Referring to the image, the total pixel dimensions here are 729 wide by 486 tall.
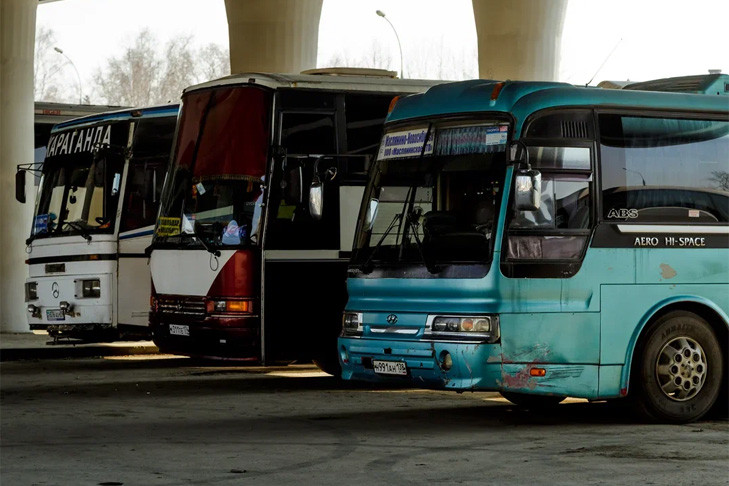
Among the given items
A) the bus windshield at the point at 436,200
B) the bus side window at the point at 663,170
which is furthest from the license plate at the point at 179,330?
the bus side window at the point at 663,170

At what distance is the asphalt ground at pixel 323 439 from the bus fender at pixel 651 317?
0.41 m

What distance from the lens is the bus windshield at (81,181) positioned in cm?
1938

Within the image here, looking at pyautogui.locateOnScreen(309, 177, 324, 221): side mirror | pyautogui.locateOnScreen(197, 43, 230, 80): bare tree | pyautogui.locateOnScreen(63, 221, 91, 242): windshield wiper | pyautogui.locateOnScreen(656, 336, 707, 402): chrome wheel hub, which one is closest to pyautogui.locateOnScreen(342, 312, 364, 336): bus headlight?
pyautogui.locateOnScreen(309, 177, 324, 221): side mirror

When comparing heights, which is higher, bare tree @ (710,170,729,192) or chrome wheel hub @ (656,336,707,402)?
bare tree @ (710,170,729,192)

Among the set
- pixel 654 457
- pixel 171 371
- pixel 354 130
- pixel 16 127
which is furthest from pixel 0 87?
pixel 654 457

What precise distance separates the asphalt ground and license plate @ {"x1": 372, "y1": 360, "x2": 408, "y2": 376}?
46 cm

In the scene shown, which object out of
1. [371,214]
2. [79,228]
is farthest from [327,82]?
[79,228]

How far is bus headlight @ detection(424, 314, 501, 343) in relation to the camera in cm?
1173

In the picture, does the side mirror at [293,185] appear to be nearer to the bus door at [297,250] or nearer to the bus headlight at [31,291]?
the bus door at [297,250]

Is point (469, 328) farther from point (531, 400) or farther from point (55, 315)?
point (55, 315)

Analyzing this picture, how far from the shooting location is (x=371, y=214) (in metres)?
13.0

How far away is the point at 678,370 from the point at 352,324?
2.77 m

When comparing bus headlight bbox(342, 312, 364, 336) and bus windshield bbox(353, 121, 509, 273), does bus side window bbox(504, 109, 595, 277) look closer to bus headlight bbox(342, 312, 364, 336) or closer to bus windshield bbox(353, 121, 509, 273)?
bus windshield bbox(353, 121, 509, 273)

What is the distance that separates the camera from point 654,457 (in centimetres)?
1037
